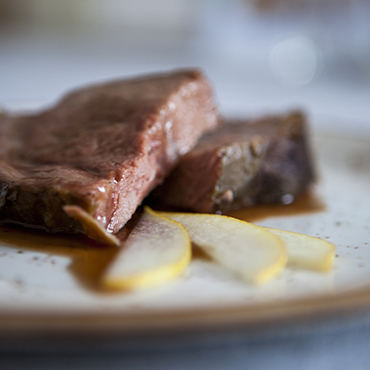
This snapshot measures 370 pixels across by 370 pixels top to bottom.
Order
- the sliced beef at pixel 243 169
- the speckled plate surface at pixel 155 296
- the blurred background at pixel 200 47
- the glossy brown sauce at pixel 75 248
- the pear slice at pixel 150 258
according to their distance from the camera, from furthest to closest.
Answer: the blurred background at pixel 200 47
the sliced beef at pixel 243 169
the glossy brown sauce at pixel 75 248
the pear slice at pixel 150 258
the speckled plate surface at pixel 155 296

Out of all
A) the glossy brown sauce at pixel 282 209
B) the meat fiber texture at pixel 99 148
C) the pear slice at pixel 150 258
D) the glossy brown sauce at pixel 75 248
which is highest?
the meat fiber texture at pixel 99 148

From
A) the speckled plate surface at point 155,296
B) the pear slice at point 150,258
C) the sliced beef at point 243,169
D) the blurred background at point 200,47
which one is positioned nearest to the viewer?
the speckled plate surface at point 155,296

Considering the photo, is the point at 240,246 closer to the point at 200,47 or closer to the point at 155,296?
the point at 155,296

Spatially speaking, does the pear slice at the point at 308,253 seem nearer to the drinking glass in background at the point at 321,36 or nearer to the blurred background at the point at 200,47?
the blurred background at the point at 200,47

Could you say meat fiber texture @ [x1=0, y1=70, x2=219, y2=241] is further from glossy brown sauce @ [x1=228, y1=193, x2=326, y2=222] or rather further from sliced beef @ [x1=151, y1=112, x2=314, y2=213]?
glossy brown sauce @ [x1=228, y1=193, x2=326, y2=222]

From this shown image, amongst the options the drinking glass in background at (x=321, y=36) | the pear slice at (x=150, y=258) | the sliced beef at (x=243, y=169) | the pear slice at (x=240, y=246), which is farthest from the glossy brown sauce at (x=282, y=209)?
the drinking glass in background at (x=321, y=36)

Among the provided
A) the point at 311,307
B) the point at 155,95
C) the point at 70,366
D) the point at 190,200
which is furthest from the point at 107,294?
the point at 155,95

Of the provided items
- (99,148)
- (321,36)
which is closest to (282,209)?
(99,148)

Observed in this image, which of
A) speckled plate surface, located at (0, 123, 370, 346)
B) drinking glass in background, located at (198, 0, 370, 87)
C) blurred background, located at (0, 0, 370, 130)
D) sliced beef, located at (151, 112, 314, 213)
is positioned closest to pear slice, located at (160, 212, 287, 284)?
speckled plate surface, located at (0, 123, 370, 346)
